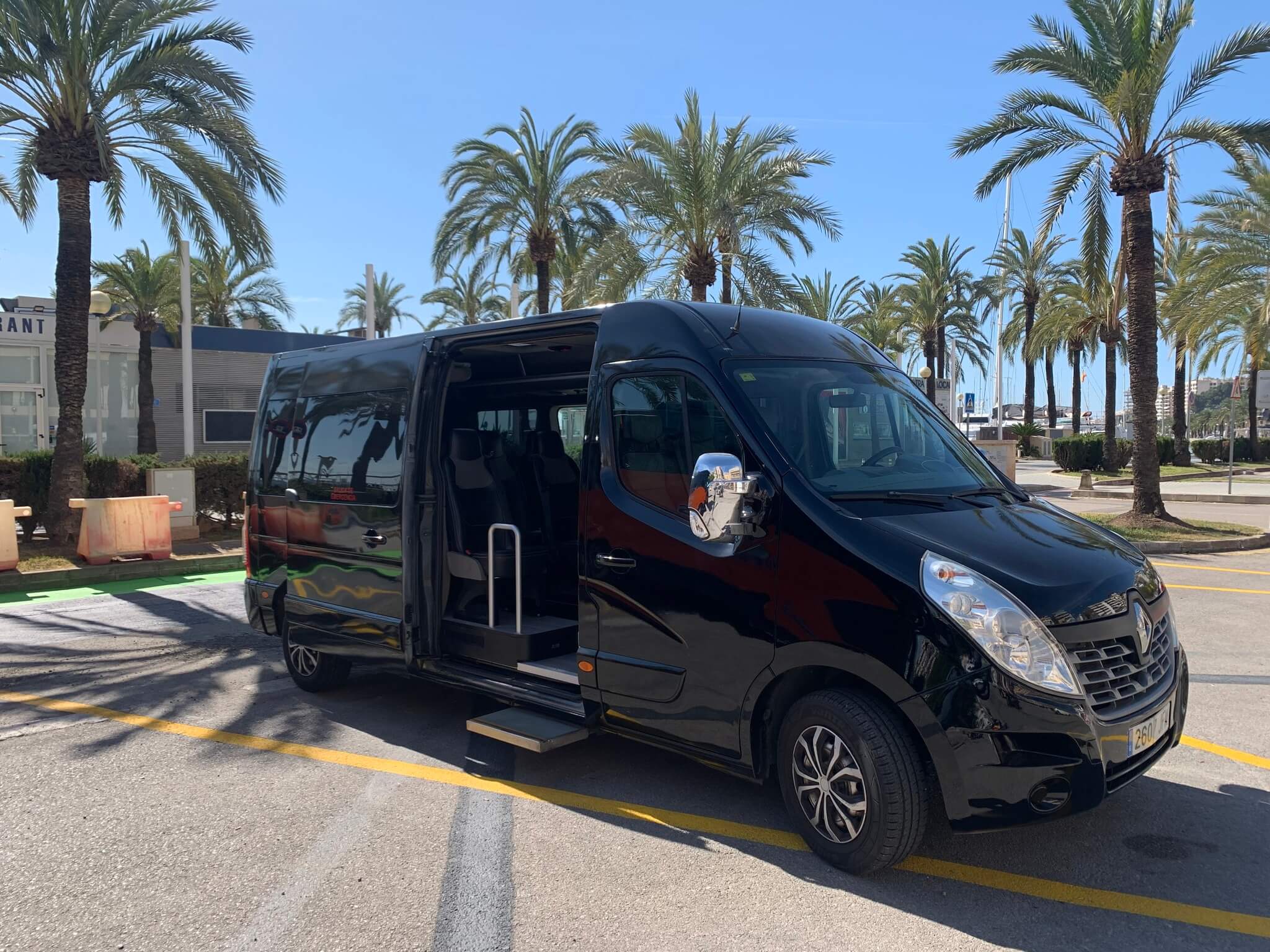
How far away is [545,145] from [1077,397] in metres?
40.1

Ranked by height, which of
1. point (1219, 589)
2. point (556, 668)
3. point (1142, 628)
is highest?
point (1142, 628)

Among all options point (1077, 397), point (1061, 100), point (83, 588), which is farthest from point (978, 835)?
point (1077, 397)

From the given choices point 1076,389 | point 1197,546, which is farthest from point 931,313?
point 1197,546

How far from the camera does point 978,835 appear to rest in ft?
13.9

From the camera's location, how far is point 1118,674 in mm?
3639

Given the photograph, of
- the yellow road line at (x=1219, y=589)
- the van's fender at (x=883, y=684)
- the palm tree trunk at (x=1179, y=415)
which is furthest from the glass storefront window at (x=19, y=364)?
the palm tree trunk at (x=1179, y=415)

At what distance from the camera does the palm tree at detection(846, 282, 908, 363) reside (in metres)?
41.9

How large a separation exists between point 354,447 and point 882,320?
1646 inches

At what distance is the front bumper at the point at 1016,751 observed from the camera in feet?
11.1

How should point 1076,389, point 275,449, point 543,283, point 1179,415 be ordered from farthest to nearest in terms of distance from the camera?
point 1076,389
point 1179,415
point 543,283
point 275,449

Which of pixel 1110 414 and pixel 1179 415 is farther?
pixel 1179 415

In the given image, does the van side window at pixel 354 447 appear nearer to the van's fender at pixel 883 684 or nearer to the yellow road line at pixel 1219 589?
the van's fender at pixel 883 684

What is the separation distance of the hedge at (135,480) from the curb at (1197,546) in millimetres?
14079

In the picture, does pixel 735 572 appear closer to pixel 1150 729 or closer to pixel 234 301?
pixel 1150 729
